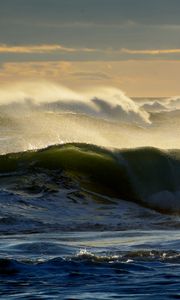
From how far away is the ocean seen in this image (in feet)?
40.2

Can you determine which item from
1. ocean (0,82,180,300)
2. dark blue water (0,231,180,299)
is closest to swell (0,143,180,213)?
ocean (0,82,180,300)

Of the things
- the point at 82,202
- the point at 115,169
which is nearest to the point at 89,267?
the point at 82,202

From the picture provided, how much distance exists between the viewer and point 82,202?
22.2 m

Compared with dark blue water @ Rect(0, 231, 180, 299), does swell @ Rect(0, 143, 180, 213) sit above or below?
above

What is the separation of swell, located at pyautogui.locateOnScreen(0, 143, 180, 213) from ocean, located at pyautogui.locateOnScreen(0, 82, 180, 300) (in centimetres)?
3

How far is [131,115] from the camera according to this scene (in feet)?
167

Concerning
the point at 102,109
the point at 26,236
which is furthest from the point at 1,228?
the point at 102,109

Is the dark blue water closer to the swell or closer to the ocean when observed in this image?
the ocean

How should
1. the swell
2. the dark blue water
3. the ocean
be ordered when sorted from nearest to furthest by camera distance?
1. the dark blue water
2. the ocean
3. the swell

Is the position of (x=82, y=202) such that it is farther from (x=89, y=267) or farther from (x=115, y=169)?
(x=89, y=267)

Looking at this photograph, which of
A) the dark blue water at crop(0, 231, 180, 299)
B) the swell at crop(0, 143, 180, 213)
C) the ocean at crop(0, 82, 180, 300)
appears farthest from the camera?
the swell at crop(0, 143, 180, 213)

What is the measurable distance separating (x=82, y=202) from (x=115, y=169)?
3903 mm

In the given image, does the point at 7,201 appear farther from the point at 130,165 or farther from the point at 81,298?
the point at 81,298

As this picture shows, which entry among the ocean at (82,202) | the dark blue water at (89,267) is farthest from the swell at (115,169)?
the dark blue water at (89,267)
